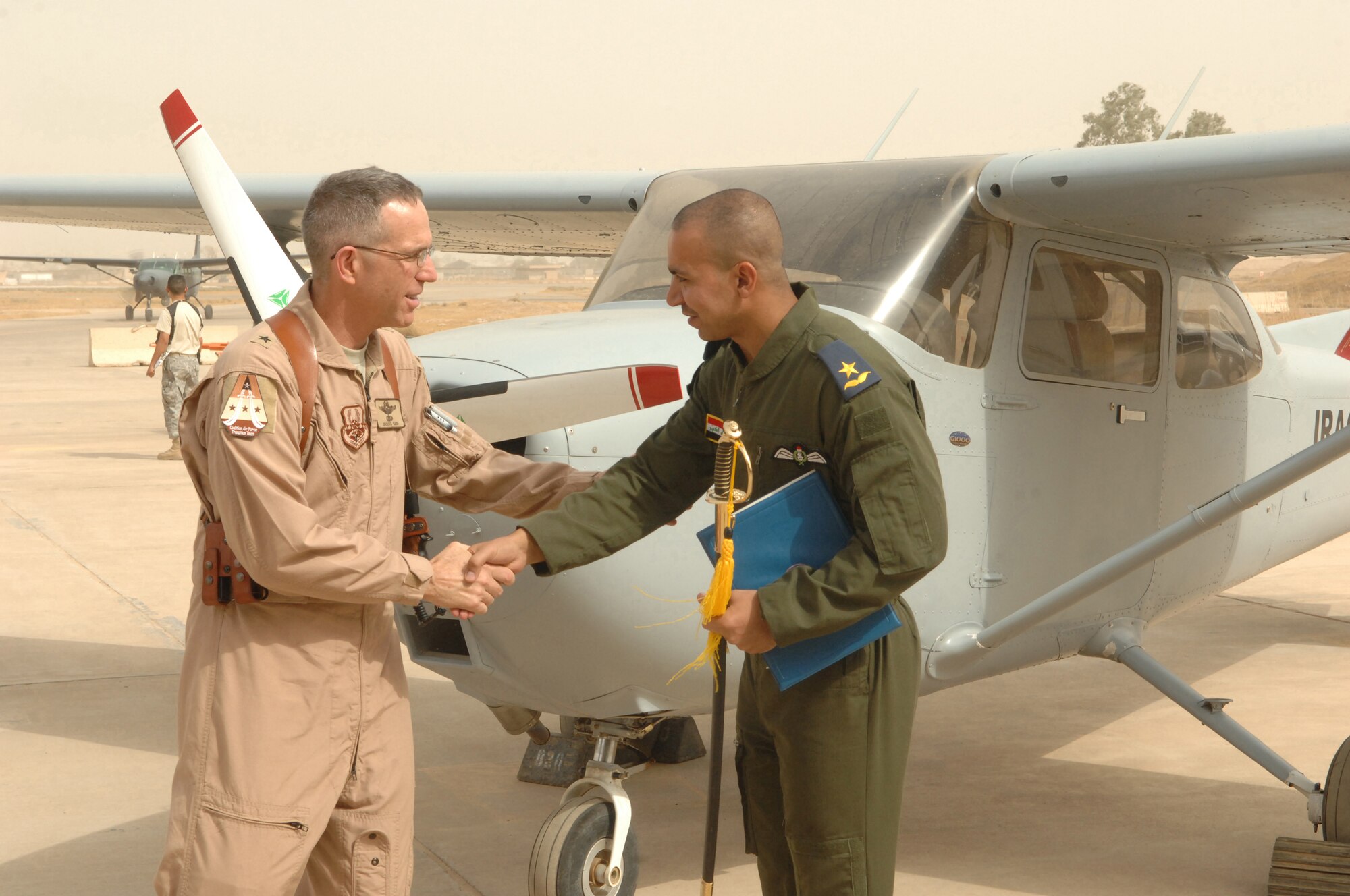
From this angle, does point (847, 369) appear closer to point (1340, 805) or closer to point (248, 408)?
point (248, 408)

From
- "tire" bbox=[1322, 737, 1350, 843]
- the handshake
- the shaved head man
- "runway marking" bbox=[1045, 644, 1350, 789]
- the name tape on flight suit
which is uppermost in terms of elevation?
the shaved head man

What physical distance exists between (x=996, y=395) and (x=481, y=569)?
2101 mm

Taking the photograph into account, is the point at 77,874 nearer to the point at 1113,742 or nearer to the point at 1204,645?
the point at 1113,742

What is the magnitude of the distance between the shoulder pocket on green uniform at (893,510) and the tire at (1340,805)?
2.71 m

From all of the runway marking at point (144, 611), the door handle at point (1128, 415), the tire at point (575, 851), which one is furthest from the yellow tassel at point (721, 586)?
the runway marking at point (144, 611)

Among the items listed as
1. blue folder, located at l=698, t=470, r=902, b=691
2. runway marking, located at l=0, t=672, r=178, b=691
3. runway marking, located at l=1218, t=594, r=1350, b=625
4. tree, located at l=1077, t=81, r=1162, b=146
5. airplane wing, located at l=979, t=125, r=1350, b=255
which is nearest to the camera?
blue folder, located at l=698, t=470, r=902, b=691

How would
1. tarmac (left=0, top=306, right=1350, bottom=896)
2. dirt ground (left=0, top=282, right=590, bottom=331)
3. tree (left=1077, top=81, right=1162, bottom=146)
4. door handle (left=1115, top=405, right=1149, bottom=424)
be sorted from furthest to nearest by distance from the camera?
tree (left=1077, top=81, right=1162, bottom=146)
dirt ground (left=0, top=282, right=590, bottom=331)
door handle (left=1115, top=405, right=1149, bottom=424)
tarmac (left=0, top=306, right=1350, bottom=896)

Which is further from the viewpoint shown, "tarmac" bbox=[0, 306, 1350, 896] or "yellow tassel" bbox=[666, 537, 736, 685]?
"tarmac" bbox=[0, 306, 1350, 896]

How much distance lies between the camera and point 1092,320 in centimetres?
480

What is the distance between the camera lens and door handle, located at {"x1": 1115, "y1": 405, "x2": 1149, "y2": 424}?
4797mm

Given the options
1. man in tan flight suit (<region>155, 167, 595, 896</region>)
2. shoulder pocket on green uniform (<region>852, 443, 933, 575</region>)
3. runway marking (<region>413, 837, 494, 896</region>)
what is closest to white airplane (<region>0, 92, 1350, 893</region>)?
runway marking (<region>413, 837, 494, 896</region>)

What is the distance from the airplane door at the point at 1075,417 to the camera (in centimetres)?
441

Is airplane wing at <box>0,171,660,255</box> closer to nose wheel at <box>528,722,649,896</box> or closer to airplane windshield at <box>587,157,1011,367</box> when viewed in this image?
airplane windshield at <box>587,157,1011,367</box>

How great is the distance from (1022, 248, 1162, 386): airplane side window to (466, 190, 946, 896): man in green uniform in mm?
2049
